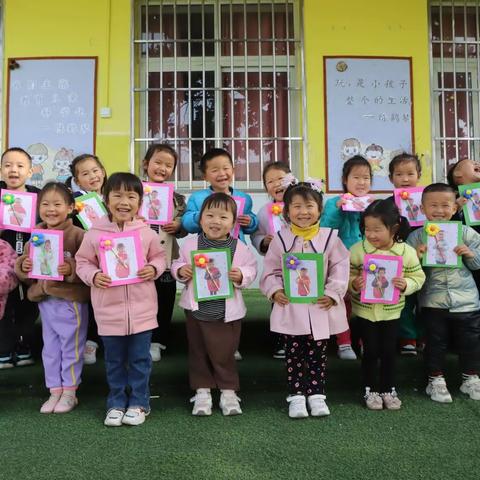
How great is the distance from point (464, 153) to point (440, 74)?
3.10 feet

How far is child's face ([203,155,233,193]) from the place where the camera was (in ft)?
9.43

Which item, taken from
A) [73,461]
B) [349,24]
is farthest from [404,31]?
[73,461]

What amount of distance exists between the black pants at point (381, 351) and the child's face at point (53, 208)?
1.63 m

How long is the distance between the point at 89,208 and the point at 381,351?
1730mm

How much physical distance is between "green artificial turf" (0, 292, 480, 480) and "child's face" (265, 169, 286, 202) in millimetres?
1073

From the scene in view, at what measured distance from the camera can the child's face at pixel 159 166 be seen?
295 centimetres

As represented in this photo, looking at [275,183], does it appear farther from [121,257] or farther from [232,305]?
[121,257]

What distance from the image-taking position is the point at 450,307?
8.09 feet

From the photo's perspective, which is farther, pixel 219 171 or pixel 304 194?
pixel 219 171

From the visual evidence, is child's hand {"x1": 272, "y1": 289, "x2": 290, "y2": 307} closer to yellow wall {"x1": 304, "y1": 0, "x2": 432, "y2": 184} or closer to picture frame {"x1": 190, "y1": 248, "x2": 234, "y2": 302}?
picture frame {"x1": 190, "y1": 248, "x2": 234, "y2": 302}

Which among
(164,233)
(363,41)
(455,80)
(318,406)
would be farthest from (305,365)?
(455,80)

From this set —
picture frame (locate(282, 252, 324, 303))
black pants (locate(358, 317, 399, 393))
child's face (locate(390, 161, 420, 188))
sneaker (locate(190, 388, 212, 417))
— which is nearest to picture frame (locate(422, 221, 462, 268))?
black pants (locate(358, 317, 399, 393))

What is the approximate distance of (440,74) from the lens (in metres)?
5.46

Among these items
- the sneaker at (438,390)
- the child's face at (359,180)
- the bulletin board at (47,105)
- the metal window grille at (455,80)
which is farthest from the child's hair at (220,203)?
the metal window grille at (455,80)
